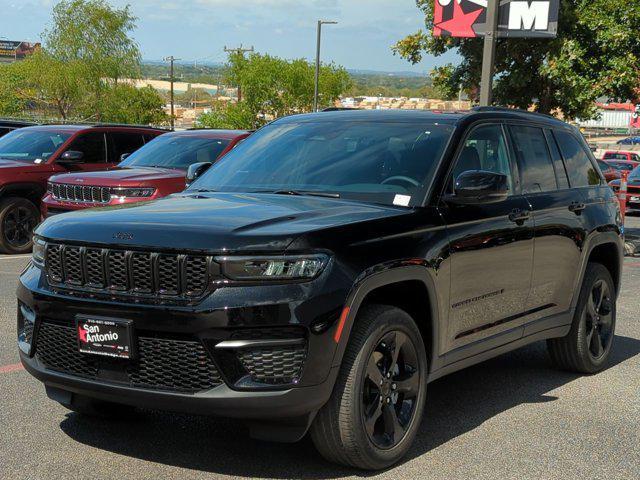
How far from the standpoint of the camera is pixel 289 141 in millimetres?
6023

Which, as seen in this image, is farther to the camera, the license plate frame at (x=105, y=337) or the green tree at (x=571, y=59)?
the green tree at (x=571, y=59)

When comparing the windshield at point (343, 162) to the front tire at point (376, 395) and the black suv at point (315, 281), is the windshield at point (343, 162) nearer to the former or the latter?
the black suv at point (315, 281)

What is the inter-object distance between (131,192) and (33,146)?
11.7 ft

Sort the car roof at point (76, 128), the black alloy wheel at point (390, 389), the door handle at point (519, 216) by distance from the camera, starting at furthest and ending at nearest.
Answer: the car roof at point (76, 128) → the door handle at point (519, 216) → the black alloy wheel at point (390, 389)

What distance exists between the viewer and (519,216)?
588 cm

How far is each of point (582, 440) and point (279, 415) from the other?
2.03 metres

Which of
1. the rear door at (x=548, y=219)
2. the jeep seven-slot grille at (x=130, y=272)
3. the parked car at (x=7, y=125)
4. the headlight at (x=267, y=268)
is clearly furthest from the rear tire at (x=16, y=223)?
the headlight at (x=267, y=268)

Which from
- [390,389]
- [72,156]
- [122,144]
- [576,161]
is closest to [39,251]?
[390,389]

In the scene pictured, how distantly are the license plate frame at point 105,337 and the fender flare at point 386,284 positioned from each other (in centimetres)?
90

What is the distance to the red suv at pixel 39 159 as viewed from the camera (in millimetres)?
13594

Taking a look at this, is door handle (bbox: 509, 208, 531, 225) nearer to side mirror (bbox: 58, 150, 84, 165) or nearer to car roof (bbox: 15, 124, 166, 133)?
side mirror (bbox: 58, 150, 84, 165)

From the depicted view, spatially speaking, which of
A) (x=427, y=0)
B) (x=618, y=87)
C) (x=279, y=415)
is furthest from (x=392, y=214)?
(x=427, y=0)

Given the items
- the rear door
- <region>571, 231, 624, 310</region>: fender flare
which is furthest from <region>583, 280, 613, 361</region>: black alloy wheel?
the rear door

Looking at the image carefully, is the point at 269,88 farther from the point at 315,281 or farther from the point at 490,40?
the point at 315,281
